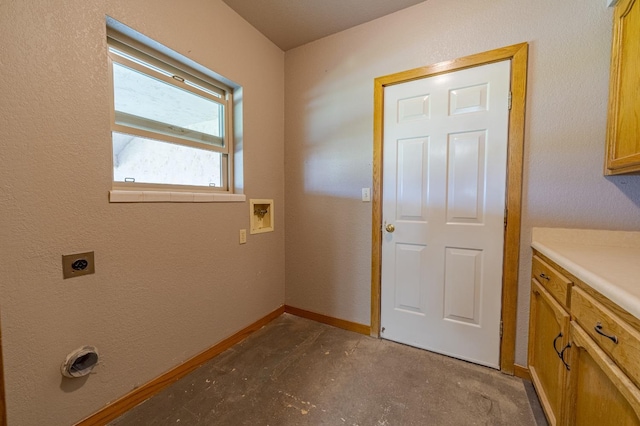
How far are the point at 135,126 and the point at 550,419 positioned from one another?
2.55 m

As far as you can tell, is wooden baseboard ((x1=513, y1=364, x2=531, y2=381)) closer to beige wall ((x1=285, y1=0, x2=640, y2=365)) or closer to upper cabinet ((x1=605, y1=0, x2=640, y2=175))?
beige wall ((x1=285, y1=0, x2=640, y2=365))

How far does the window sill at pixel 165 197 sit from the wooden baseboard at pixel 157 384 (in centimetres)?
104

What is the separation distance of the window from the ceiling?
1.90ft

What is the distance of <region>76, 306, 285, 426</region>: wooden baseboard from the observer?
124 cm

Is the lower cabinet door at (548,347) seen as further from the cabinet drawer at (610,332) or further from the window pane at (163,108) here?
the window pane at (163,108)

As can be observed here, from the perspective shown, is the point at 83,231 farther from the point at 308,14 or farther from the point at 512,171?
the point at 512,171

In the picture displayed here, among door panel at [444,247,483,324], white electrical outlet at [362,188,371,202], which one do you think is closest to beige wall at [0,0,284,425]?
white electrical outlet at [362,188,371,202]

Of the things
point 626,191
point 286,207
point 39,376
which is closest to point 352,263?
point 286,207

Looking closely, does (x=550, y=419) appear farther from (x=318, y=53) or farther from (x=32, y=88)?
(x=318, y=53)

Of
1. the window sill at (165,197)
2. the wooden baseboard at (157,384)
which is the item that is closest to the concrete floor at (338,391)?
the wooden baseboard at (157,384)

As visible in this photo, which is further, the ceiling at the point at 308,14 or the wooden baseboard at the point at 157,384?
the ceiling at the point at 308,14

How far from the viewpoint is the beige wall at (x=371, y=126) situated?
137 centimetres

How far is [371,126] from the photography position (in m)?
1.97

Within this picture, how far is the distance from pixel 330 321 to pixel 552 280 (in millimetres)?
1595
